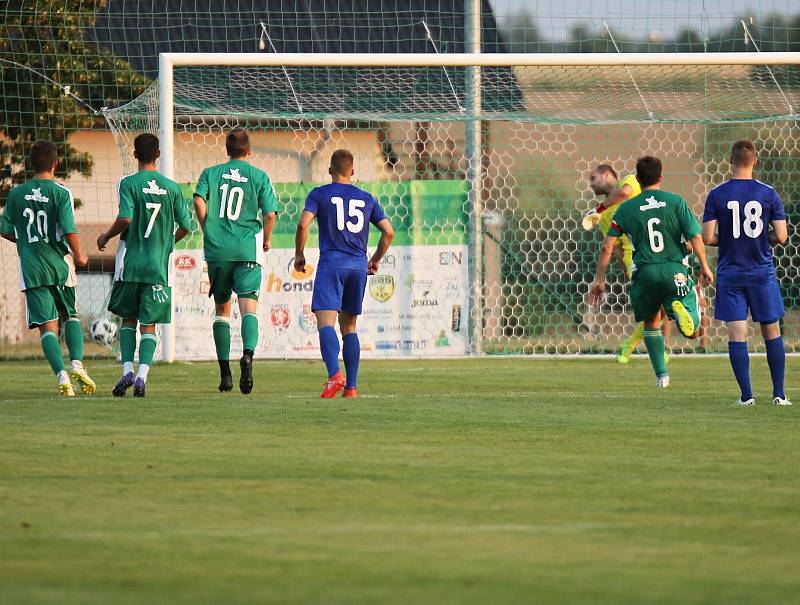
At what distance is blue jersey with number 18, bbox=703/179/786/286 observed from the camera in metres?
10.1

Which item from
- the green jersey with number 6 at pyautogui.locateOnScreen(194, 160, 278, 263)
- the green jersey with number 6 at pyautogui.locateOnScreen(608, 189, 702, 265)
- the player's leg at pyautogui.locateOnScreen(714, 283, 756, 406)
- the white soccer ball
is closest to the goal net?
the white soccer ball

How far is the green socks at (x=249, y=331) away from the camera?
11.3 meters

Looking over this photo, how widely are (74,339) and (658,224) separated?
4.54 m

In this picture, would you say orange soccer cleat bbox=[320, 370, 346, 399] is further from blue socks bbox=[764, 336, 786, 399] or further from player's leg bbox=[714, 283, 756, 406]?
blue socks bbox=[764, 336, 786, 399]

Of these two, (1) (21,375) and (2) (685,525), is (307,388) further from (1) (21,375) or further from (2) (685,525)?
(2) (685,525)

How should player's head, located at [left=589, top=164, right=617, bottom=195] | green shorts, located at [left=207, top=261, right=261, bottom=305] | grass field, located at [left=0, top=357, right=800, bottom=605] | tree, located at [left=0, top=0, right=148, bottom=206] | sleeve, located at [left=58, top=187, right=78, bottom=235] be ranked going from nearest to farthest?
grass field, located at [left=0, top=357, right=800, bottom=605]
sleeve, located at [left=58, top=187, right=78, bottom=235]
green shorts, located at [left=207, top=261, right=261, bottom=305]
player's head, located at [left=589, top=164, right=617, bottom=195]
tree, located at [left=0, top=0, right=148, bottom=206]

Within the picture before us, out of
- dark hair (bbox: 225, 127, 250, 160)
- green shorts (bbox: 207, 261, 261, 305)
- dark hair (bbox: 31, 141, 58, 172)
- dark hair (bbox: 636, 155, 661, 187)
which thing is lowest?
green shorts (bbox: 207, 261, 261, 305)

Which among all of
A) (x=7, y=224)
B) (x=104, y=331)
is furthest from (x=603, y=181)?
(x=104, y=331)

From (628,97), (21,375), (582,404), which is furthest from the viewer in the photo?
(628,97)

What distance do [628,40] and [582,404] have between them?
37.6 feet

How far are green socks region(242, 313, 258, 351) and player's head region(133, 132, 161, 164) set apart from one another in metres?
1.41

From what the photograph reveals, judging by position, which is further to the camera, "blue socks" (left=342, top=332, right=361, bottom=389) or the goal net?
the goal net

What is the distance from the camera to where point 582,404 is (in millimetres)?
10125

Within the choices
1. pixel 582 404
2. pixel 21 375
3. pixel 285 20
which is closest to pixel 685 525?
pixel 582 404
